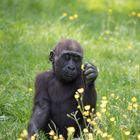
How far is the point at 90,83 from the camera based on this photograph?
527cm

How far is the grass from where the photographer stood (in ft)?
19.3

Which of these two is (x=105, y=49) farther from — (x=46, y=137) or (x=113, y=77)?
(x=46, y=137)

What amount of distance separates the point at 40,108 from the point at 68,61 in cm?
51

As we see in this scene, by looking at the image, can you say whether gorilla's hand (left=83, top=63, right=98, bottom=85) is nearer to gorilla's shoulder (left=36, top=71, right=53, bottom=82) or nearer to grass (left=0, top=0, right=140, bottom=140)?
grass (left=0, top=0, right=140, bottom=140)

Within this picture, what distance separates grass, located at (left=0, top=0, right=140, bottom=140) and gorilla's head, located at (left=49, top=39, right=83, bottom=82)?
15.9 inches

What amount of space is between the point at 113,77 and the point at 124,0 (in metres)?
3.88

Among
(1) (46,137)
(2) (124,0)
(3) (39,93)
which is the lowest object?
(1) (46,137)

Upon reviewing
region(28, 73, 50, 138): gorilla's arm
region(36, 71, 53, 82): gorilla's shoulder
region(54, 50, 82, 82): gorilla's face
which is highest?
region(54, 50, 82, 82): gorilla's face

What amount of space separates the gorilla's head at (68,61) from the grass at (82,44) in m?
0.40

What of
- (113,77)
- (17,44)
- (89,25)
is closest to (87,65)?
(113,77)


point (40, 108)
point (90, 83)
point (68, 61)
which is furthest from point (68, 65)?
point (40, 108)

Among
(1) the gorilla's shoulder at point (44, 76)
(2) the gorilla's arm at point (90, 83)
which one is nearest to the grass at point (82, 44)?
(2) the gorilla's arm at point (90, 83)

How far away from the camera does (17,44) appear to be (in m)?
8.04

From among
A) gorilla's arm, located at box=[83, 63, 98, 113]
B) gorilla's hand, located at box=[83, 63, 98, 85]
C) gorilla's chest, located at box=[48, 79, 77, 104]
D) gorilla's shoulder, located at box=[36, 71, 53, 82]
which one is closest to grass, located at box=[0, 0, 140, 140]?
gorilla's arm, located at box=[83, 63, 98, 113]
